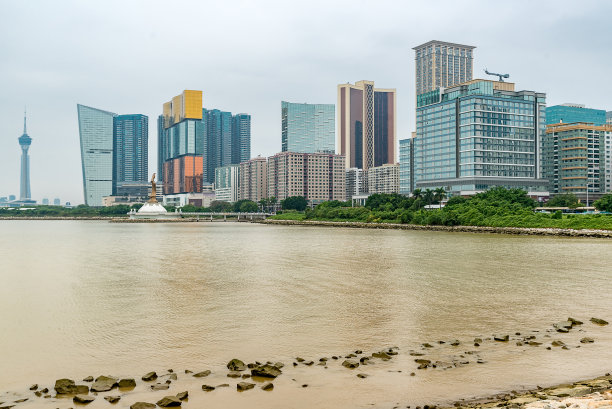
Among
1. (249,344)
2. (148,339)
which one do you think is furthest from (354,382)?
(148,339)

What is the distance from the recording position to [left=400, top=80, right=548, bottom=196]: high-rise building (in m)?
186

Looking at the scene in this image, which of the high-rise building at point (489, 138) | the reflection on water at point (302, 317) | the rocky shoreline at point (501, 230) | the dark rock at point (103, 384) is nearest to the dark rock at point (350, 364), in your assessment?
the reflection on water at point (302, 317)

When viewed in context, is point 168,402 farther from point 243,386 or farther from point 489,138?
point 489,138

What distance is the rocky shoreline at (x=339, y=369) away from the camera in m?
15.3

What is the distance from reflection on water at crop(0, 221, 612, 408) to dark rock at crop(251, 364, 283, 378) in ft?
2.21

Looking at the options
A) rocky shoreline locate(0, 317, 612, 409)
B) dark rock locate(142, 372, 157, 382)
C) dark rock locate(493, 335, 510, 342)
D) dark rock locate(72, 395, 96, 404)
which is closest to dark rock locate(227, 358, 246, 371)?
rocky shoreline locate(0, 317, 612, 409)

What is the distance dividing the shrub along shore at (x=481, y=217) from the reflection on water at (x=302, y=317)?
177 feet

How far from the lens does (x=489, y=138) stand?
189 meters

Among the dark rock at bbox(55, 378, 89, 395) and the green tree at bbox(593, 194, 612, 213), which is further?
the green tree at bbox(593, 194, 612, 213)

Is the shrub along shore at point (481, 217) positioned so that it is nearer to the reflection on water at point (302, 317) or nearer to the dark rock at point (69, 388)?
the reflection on water at point (302, 317)

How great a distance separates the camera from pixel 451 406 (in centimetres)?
1541

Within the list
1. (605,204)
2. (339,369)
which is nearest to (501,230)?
(605,204)

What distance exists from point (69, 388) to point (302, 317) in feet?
42.6

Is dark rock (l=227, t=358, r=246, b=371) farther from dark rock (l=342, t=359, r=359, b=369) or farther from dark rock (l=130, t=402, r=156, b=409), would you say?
dark rock (l=130, t=402, r=156, b=409)
